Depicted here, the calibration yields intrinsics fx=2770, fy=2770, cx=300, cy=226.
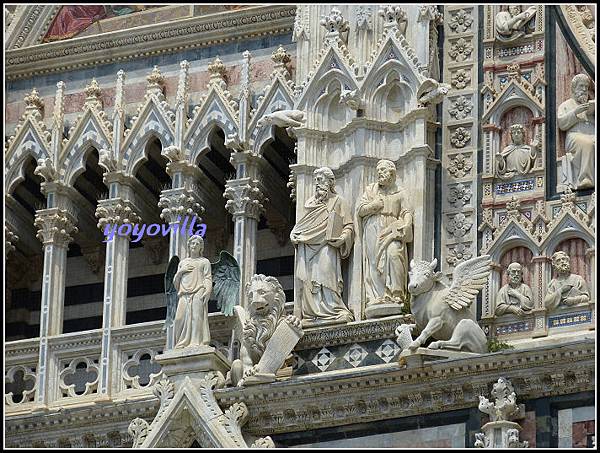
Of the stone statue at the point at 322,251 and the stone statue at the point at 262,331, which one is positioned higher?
the stone statue at the point at 322,251

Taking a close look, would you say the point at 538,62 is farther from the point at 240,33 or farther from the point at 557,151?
the point at 240,33

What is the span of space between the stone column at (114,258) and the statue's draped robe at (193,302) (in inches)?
42.0

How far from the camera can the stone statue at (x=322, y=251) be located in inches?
1084

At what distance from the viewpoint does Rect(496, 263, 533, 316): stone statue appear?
88.5ft

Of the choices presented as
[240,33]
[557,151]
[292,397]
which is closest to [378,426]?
[292,397]

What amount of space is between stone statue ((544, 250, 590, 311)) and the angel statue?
10.8ft

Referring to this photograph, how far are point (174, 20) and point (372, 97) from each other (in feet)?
10.4

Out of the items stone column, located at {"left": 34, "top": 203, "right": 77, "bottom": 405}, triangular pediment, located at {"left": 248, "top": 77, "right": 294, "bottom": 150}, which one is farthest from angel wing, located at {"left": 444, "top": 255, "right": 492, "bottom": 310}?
stone column, located at {"left": 34, "top": 203, "right": 77, "bottom": 405}

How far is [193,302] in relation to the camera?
27.7m

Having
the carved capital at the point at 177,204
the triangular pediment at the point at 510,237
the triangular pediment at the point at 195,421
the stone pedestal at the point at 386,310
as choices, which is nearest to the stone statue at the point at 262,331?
the triangular pediment at the point at 195,421

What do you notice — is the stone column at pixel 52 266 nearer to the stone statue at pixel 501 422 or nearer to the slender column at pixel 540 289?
the stone statue at pixel 501 422

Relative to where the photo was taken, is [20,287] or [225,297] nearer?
[225,297]

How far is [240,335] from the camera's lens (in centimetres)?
2756

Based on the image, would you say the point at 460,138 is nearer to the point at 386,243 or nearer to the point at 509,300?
the point at 386,243
